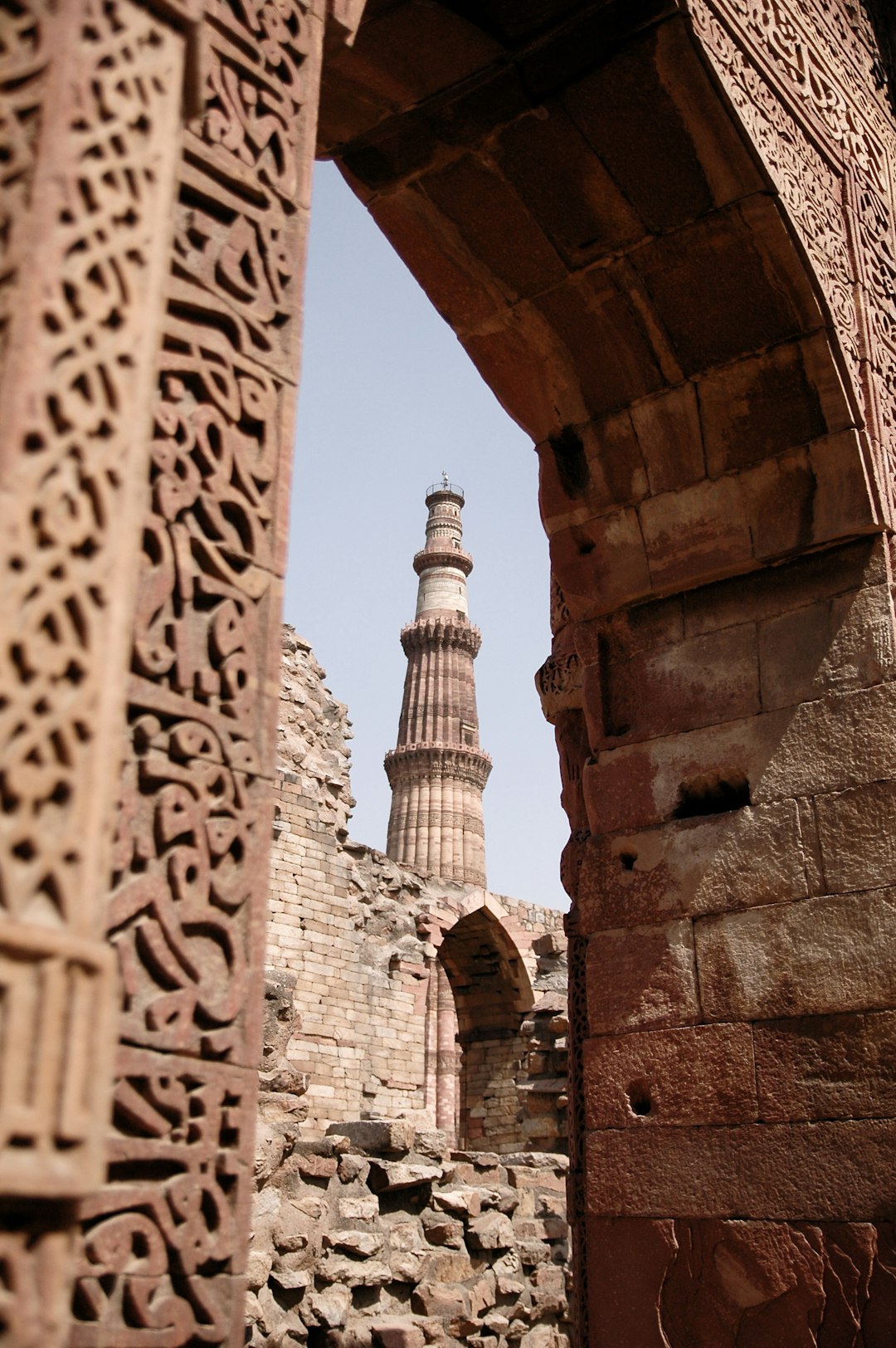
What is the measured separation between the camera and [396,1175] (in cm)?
730

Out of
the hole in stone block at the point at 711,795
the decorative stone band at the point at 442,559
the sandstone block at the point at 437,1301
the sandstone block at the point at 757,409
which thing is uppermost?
the decorative stone band at the point at 442,559

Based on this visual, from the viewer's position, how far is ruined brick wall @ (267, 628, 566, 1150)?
15.1 metres

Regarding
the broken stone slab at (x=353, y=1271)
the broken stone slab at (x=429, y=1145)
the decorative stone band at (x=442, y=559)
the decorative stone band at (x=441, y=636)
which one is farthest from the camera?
the decorative stone band at (x=442, y=559)

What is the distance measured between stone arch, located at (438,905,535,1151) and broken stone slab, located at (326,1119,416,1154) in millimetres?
8671

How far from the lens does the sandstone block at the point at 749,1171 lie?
11.7ft

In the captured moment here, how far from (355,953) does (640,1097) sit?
40.3 ft

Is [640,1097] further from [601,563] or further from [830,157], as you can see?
[830,157]

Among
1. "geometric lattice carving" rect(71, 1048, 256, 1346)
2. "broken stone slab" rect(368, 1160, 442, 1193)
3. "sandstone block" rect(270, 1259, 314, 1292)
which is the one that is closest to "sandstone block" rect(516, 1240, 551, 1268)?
"broken stone slab" rect(368, 1160, 442, 1193)

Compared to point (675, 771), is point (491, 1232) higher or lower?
lower

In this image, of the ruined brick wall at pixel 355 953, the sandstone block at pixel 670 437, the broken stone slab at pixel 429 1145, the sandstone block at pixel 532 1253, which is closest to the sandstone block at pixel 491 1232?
the sandstone block at pixel 532 1253

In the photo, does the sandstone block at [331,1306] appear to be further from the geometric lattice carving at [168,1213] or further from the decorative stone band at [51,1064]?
the decorative stone band at [51,1064]

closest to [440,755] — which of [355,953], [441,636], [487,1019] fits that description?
[441,636]

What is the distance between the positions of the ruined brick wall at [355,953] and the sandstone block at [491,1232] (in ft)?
20.6

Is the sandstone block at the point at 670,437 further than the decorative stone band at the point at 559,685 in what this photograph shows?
No
